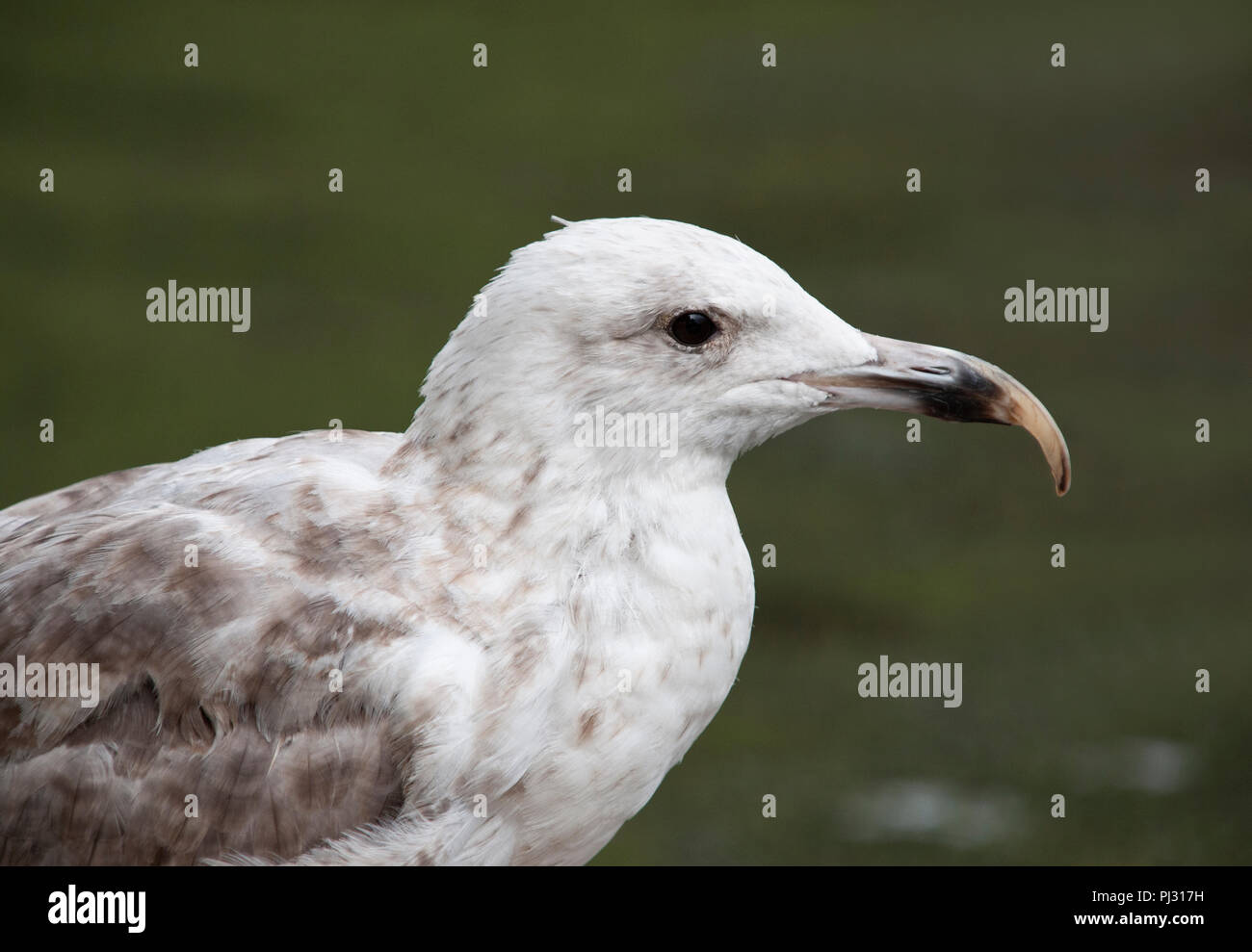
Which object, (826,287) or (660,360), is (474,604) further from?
(826,287)

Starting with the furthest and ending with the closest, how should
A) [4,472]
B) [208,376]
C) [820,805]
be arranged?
[208,376] → [4,472] → [820,805]

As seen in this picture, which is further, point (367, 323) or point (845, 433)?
point (367, 323)

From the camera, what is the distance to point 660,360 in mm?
3824

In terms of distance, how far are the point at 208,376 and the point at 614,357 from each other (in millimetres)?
8493

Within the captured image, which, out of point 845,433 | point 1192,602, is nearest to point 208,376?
point 845,433

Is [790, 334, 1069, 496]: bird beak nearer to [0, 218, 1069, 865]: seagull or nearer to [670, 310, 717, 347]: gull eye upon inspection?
[0, 218, 1069, 865]: seagull

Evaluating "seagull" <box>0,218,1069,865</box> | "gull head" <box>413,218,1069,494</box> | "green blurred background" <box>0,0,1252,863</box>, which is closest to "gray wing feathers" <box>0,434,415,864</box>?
"seagull" <box>0,218,1069,865</box>

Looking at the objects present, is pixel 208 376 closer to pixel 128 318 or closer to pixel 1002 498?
pixel 128 318

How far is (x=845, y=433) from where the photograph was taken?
1109 cm

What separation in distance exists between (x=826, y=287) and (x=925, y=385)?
29.7 ft

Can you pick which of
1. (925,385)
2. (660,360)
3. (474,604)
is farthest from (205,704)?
(925,385)

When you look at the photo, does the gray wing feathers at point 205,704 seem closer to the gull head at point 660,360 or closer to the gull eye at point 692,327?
the gull head at point 660,360

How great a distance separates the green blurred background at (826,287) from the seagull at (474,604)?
11.4 ft

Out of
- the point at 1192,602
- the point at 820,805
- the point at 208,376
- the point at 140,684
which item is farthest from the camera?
the point at 208,376
